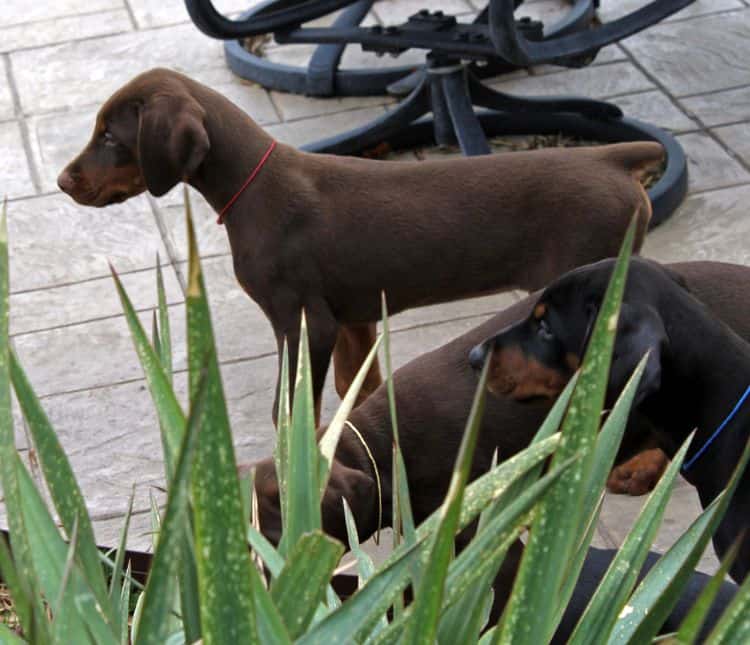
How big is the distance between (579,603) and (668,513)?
86 centimetres

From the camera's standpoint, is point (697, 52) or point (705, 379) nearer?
point (705, 379)

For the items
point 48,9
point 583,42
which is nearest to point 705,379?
point 583,42

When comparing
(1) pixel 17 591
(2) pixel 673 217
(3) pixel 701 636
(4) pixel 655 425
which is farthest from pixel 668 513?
(1) pixel 17 591

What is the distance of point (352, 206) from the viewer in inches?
164

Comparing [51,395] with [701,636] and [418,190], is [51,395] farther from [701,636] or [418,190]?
[701,636]

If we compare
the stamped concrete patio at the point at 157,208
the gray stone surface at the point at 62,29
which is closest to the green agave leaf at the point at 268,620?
the stamped concrete patio at the point at 157,208

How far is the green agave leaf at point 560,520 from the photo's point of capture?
5.22 feet

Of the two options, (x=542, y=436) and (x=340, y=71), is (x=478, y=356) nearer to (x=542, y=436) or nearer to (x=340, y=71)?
(x=542, y=436)

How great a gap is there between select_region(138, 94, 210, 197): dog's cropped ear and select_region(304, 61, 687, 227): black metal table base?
190 cm

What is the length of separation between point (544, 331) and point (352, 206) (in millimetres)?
1055

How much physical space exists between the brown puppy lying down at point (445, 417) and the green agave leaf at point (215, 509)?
2.06 metres

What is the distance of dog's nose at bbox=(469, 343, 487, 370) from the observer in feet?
11.0

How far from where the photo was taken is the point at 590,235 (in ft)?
13.3

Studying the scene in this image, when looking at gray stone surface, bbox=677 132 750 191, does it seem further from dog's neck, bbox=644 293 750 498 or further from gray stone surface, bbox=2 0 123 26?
gray stone surface, bbox=2 0 123 26
